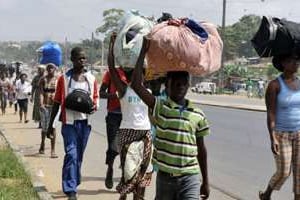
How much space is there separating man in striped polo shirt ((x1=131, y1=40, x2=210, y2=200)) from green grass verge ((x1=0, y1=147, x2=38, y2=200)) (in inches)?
118

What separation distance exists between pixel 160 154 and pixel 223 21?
45781 mm

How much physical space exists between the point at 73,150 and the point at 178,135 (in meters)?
2.99

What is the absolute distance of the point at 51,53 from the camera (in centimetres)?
1040

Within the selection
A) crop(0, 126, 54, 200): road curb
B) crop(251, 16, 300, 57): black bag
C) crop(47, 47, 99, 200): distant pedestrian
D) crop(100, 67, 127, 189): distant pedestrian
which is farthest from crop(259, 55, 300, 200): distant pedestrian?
crop(0, 126, 54, 200): road curb

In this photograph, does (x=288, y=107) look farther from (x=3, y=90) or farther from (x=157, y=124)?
(x=3, y=90)

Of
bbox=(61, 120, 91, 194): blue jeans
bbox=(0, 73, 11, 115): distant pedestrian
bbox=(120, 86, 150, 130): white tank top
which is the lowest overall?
bbox=(0, 73, 11, 115): distant pedestrian

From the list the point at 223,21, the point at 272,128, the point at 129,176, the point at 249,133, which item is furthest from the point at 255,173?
the point at 223,21

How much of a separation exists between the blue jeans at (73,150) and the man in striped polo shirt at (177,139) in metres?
2.76

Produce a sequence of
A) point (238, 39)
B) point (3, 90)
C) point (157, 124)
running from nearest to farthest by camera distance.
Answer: point (157, 124) → point (3, 90) → point (238, 39)

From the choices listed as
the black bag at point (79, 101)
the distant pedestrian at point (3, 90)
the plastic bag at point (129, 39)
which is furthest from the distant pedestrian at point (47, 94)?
the distant pedestrian at point (3, 90)

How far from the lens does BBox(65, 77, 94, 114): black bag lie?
7.21m

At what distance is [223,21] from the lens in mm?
49531

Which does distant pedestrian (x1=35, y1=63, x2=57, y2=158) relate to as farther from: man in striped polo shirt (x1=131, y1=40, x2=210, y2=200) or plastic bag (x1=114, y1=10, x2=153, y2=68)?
man in striped polo shirt (x1=131, y1=40, x2=210, y2=200)

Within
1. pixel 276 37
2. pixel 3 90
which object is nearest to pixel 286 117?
pixel 276 37
